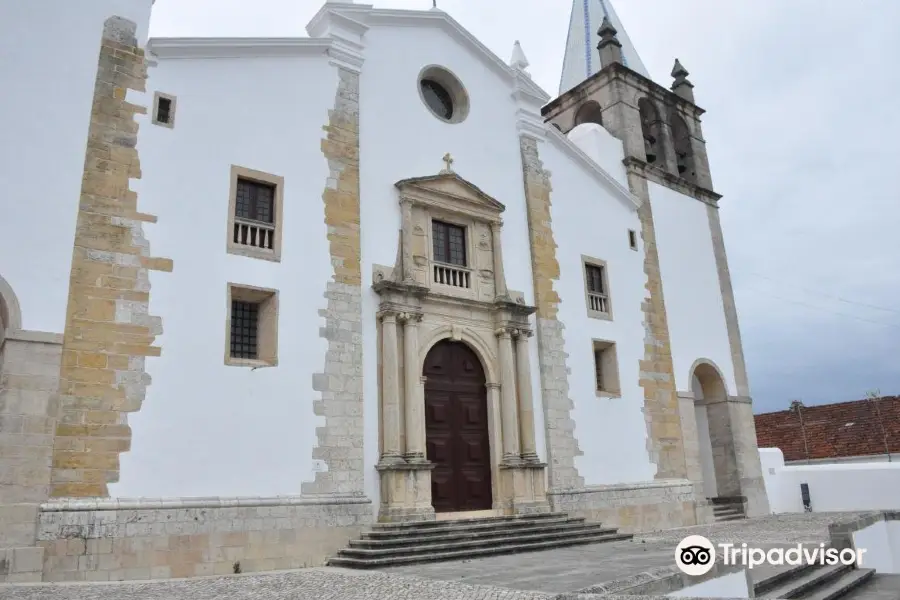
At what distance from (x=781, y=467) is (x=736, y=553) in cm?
1292

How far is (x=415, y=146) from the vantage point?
42.9 feet

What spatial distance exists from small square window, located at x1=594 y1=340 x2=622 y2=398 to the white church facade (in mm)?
49

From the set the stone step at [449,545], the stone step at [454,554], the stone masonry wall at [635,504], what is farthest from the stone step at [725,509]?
the stone step at [449,545]

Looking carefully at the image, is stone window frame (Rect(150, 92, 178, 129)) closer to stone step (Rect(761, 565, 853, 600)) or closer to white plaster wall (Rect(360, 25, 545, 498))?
white plaster wall (Rect(360, 25, 545, 498))

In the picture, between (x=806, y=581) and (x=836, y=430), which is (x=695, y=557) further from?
(x=836, y=430)

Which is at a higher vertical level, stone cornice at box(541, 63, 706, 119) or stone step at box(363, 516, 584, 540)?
stone cornice at box(541, 63, 706, 119)

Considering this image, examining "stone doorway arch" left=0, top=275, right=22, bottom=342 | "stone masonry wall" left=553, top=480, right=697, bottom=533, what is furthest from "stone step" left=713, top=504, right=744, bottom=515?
"stone doorway arch" left=0, top=275, right=22, bottom=342

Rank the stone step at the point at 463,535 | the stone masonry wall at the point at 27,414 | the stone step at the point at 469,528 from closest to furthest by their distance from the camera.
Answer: the stone masonry wall at the point at 27,414, the stone step at the point at 463,535, the stone step at the point at 469,528

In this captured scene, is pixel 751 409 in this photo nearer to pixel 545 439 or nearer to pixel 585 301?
pixel 585 301

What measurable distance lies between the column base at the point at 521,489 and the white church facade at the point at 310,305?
0.06 m

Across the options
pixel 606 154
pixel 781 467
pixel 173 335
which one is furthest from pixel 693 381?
pixel 173 335

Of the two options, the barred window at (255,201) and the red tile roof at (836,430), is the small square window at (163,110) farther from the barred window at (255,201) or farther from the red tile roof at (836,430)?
the red tile roof at (836,430)

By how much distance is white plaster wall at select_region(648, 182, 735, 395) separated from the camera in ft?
54.8

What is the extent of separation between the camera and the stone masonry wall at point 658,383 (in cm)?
1496
